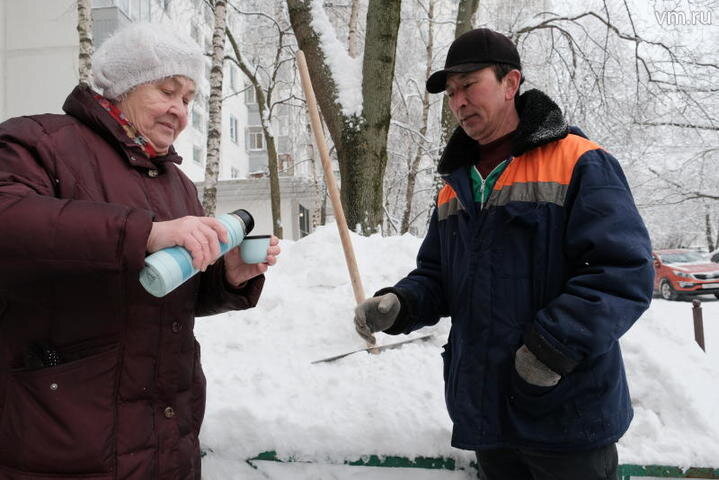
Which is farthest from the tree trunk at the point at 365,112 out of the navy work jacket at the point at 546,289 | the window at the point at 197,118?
the window at the point at 197,118

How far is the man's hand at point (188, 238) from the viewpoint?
1182 mm

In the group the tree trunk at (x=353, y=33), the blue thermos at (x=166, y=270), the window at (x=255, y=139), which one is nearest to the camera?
the blue thermos at (x=166, y=270)

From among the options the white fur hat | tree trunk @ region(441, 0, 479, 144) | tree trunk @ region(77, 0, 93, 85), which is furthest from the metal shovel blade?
tree trunk @ region(441, 0, 479, 144)

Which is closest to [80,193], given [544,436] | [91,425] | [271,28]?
[91,425]

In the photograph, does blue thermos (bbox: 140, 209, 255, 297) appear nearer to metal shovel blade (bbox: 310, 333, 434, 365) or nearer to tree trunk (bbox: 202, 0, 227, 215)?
metal shovel blade (bbox: 310, 333, 434, 365)

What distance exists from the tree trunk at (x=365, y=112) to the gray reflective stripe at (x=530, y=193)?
3.91 m

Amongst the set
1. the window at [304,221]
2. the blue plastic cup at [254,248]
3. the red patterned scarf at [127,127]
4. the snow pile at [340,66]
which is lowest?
the window at [304,221]

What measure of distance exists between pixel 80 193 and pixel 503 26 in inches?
531

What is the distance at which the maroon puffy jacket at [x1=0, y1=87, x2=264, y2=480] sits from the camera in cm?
113

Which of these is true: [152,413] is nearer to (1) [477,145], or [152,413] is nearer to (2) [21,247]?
(2) [21,247]

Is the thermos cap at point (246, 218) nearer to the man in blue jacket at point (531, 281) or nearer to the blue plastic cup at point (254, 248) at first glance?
the blue plastic cup at point (254, 248)

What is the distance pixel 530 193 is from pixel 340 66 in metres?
4.61

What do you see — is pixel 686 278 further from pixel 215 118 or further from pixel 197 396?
pixel 197 396

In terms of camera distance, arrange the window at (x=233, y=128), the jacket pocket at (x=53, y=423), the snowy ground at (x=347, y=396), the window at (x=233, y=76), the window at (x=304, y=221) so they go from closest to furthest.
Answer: the jacket pocket at (x=53, y=423) → the snowy ground at (x=347, y=396) → the window at (x=304, y=221) → the window at (x=233, y=76) → the window at (x=233, y=128)
